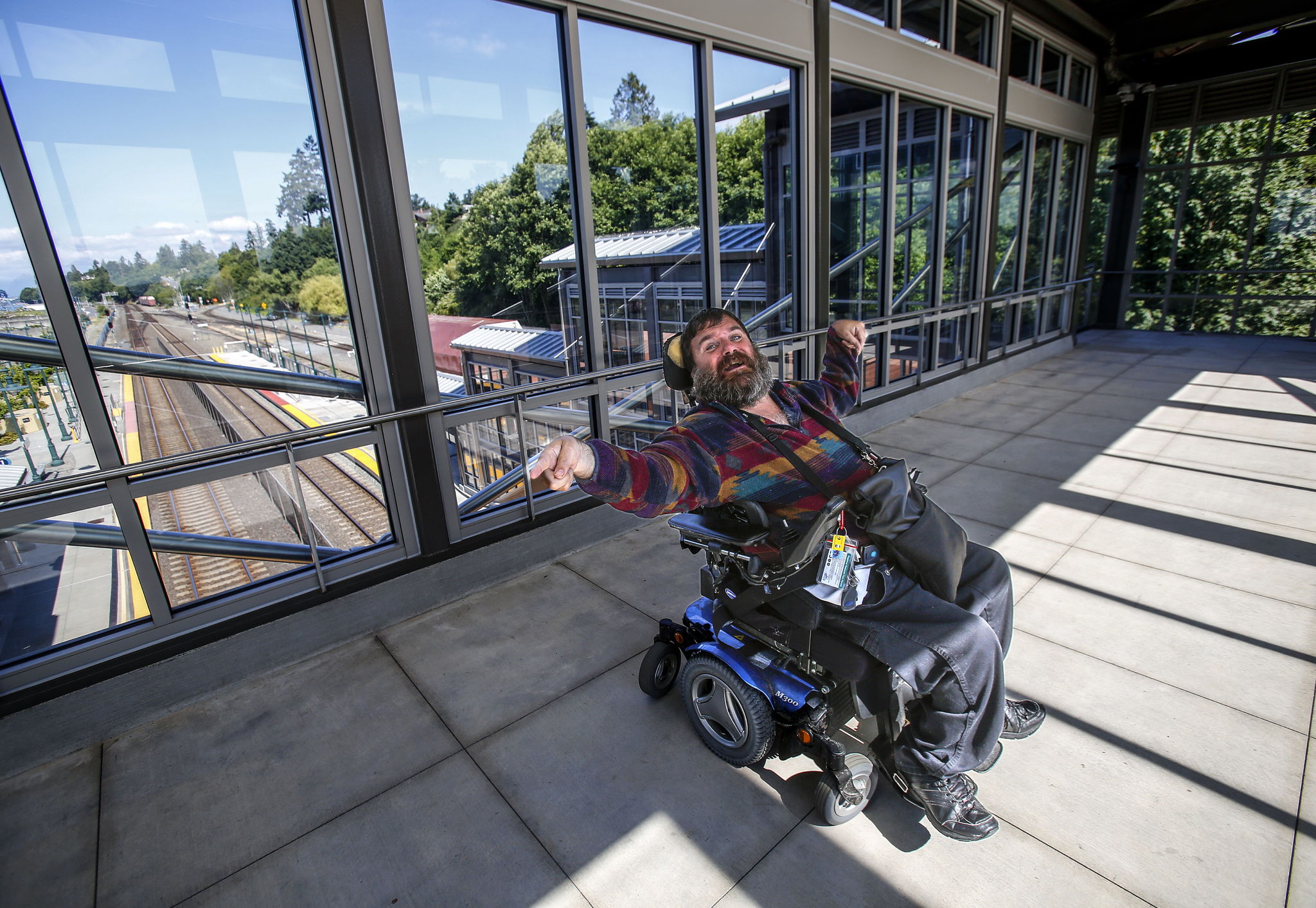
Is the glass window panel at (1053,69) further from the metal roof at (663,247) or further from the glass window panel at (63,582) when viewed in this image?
the glass window panel at (63,582)

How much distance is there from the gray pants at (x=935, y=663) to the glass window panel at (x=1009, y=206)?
610cm

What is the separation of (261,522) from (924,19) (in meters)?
5.95

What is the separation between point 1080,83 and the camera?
7.93 meters

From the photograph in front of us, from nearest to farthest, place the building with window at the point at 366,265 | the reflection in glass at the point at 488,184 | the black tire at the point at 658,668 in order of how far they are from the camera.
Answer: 1. the building with window at the point at 366,265
2. the black tire at the point at 658,668
3. the reflection in glass at the point at 488,184

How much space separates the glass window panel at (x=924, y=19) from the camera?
16.4 ft

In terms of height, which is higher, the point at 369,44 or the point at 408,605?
the point at 369,44

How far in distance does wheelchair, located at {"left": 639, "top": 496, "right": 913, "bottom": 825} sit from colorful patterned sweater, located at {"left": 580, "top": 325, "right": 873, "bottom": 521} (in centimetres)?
9

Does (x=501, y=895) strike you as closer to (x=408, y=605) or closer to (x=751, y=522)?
(x=751, y=522)

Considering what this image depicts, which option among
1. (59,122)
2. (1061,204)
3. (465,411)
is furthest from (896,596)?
(1061,204)

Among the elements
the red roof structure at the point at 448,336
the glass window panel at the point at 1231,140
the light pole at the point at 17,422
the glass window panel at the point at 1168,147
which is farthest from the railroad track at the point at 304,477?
the glass window panel at the point at 1231,140

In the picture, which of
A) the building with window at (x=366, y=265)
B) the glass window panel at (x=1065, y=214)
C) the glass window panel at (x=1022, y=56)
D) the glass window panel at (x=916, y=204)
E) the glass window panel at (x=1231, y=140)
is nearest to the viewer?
the building with window at (x=366, y=265)

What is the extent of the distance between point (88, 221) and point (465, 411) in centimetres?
144

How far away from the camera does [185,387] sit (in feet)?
7.67

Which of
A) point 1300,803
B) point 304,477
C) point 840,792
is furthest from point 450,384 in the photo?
point 1300,803
